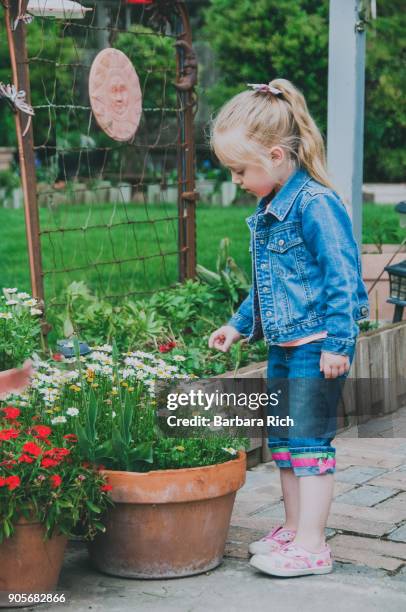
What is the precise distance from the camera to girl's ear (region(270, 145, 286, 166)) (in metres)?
2.89

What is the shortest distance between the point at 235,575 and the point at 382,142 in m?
11.5

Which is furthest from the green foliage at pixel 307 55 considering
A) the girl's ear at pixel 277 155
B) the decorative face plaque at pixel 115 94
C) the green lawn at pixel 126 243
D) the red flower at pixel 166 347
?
the girl's ear at pixel 277 155

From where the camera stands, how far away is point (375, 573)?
2.95m

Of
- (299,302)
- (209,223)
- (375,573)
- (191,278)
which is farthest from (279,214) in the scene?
(209,223)

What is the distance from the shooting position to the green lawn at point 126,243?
24.4 ft

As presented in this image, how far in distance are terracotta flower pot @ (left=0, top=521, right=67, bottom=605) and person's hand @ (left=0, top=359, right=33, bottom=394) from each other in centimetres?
50

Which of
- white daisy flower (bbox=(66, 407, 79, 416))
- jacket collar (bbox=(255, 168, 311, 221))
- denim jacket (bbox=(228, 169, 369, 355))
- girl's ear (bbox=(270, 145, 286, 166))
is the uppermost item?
girl's ear (bbox=(270, 145, 286, 166))

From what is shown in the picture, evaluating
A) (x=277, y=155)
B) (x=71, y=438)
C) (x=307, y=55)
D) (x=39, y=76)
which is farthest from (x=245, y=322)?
(x=39, y=76)

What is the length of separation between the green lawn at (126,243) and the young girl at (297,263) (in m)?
3.38

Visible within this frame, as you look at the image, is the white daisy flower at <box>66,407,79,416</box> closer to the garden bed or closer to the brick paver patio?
the brick paver patio

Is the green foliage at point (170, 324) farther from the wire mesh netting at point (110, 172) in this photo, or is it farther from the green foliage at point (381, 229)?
the green foliage at point (381, 229)

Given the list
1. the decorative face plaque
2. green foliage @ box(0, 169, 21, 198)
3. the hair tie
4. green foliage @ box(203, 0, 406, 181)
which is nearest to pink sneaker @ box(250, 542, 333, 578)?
the hair tie

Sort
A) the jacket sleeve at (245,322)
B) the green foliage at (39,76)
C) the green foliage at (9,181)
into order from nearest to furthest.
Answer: the jacket sleeve at (245,322) → the green foliage at (9,181) → the green foliage at (39,76)

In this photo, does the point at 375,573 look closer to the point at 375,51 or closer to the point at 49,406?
the point at 49,406
